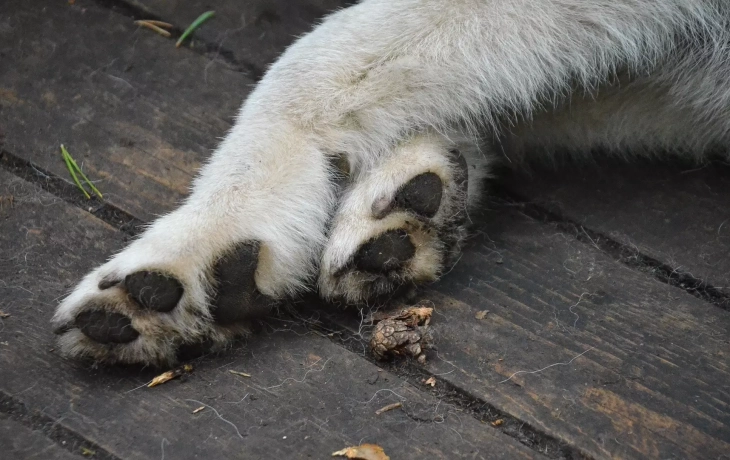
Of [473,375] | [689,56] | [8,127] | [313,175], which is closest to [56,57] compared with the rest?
[8,127]

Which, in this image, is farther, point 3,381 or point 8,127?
point 8,127

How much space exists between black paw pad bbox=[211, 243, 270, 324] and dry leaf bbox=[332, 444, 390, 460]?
13.8 inches

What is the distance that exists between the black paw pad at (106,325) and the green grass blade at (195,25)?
3.58 feet

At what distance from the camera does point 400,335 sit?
1.82 metres

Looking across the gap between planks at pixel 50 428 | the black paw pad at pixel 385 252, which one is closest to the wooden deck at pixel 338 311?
the gap between planks at pixel 50 428

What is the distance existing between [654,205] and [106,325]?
1319 millimetres

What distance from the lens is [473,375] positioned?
5.88 feet

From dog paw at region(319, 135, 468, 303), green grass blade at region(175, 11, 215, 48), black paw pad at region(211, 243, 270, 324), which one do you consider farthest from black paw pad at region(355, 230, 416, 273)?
green grass blade at region(175, 11, 215, 48)

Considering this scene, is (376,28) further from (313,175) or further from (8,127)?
(8,127)

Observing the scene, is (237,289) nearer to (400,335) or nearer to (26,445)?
(400,335)

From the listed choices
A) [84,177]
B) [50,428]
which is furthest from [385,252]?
[84,177]

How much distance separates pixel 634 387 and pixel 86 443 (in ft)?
3.44

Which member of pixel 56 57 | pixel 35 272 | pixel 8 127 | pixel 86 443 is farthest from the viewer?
pixel 56 57

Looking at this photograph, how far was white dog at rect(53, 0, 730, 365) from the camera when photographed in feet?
5.80
